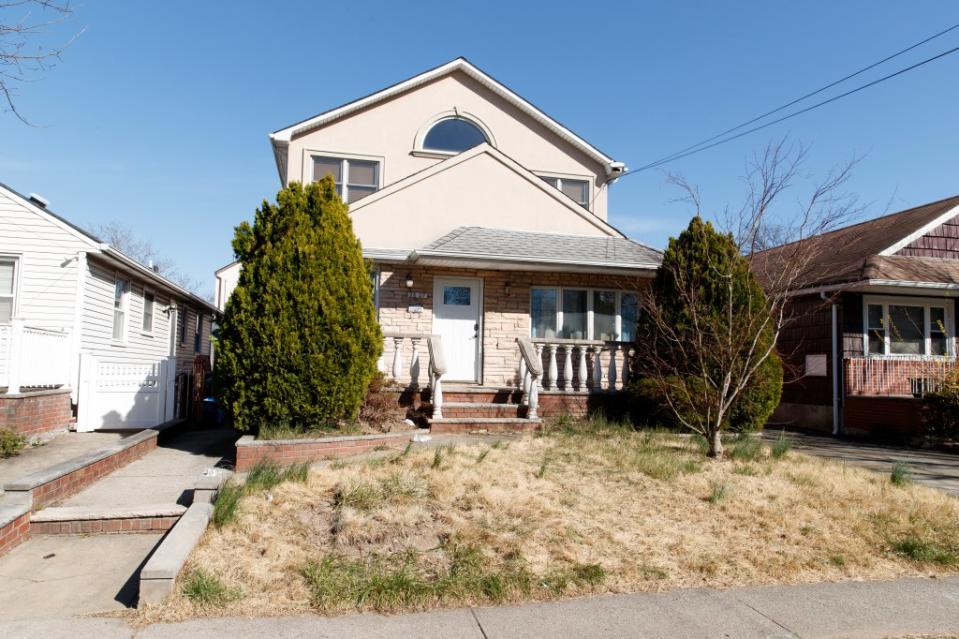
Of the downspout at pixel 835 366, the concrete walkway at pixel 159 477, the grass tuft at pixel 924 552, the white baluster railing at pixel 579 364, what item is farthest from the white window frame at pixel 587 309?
the grass tuft at pixel 924 552

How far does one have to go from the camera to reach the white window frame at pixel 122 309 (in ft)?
44.1

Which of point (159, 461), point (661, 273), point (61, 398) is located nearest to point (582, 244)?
point (661, 273)

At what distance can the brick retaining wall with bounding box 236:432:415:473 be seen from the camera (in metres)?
7.55

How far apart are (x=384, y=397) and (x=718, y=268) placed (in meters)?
5.47

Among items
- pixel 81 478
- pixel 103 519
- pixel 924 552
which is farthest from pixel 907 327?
pixel 81 478

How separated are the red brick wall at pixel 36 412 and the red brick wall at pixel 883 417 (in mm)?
14682

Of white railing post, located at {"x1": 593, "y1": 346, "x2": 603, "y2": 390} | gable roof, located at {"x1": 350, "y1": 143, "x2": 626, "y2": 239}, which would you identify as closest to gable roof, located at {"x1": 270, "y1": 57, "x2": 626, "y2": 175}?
gable roof, located at {"x1": 350, "y1": 143, "x2": 626, "y2": 239}

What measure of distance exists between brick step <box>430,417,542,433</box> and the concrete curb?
16.4 feet

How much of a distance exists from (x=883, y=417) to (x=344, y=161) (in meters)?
12.8

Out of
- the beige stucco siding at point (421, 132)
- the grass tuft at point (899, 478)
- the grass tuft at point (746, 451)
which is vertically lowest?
the grass tuft at point (899, 478)

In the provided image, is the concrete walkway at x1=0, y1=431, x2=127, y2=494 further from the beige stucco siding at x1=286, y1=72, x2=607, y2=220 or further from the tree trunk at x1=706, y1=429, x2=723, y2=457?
the tree trunk at x1=706, y1=429, x2=723, y2=457

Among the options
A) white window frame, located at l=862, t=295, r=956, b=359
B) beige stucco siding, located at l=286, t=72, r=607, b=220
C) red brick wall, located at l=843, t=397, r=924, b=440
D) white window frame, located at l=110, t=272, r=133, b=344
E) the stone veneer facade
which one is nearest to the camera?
red brick wall, located at l=843, t=397, r=924, b=440

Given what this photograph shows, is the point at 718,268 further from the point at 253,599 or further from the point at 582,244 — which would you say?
the point at 253,599

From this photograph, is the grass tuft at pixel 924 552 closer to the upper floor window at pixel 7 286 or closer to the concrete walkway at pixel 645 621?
the concrete walkway at pixel 645 621
